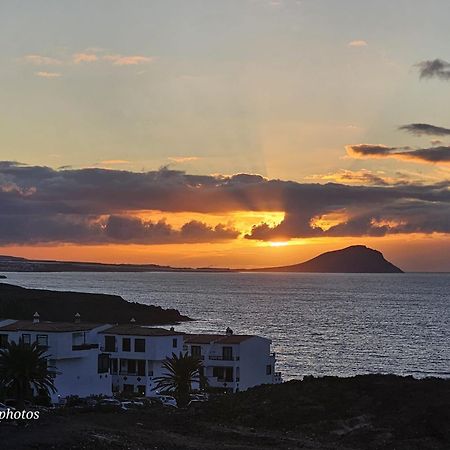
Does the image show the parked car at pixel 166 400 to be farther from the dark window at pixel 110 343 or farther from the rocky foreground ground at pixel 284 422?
the rocky foreground ground at pixel 284 422

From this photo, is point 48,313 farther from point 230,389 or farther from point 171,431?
point 171,431

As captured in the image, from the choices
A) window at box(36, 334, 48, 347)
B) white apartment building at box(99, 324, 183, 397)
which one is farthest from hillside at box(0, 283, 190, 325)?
window at box(36, 334, 48, 347)

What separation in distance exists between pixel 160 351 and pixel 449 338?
304 ft

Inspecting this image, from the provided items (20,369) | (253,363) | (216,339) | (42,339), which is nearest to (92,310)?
(216,339)

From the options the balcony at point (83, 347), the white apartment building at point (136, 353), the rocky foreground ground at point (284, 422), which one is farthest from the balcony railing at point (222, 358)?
the rocky foreground ground at point (284, 422)

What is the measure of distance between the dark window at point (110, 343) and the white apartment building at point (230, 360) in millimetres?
7361

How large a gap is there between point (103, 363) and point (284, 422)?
1065 inches

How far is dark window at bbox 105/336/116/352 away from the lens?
68.8 meters

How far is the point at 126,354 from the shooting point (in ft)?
225

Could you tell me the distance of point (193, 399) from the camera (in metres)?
58.4

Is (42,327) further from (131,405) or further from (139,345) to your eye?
(131,405)

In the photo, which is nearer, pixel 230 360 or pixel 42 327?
pixel 42 327

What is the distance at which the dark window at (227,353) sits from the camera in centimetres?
7119

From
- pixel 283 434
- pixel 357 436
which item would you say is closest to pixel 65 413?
pixel 283 434
